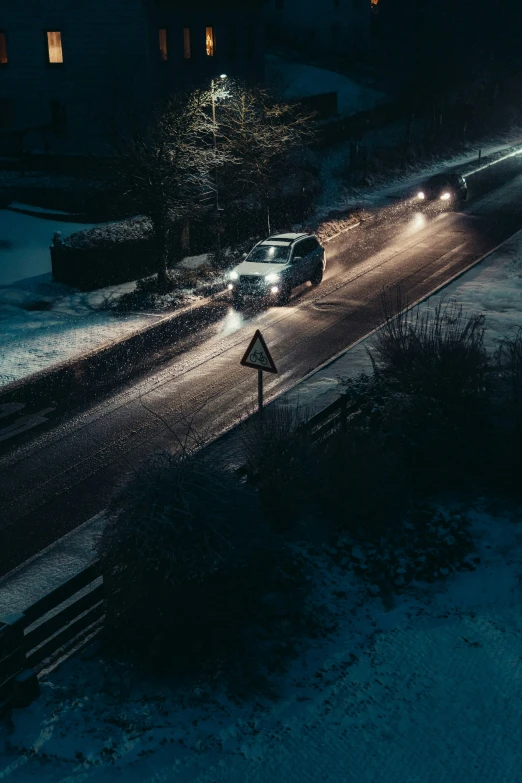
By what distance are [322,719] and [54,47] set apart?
116 ft

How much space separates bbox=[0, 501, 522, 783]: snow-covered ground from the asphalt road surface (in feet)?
11.5

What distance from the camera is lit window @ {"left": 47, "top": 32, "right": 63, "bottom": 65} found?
1405 inches

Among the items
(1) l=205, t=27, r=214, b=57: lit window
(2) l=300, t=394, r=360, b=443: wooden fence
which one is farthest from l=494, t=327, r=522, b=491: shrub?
(1) l=205, t=27, r=214, b=57: lit window

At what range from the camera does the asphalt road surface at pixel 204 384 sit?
1287 cm

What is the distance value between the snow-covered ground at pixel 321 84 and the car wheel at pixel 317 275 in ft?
90.3

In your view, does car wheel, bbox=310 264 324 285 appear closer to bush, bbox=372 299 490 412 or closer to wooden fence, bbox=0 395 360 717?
bush, bbox=372 299 490 412

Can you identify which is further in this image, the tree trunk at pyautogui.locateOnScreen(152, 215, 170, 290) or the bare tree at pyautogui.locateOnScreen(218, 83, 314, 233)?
the bare tree at pyautogui.locateOnScreen(218, 83, 314, 233)

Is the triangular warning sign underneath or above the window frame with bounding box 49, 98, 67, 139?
underneath

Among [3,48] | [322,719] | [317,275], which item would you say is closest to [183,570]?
[322,719]

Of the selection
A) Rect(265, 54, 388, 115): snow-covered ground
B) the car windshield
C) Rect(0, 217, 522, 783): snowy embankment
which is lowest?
Rect(0, 217, 522, 783): snowy embankment

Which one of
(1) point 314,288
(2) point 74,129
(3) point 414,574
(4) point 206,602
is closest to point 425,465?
(3) point 414,574

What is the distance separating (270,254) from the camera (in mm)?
24359

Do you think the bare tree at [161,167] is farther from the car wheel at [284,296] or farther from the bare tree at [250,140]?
the bare tree at [250,140]

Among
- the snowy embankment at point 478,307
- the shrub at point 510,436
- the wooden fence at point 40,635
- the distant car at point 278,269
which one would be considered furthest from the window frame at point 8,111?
the wooden fence at point 40,635
